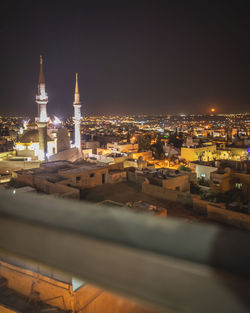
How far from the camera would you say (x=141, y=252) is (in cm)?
63

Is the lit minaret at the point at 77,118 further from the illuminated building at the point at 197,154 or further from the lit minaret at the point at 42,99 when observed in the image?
the illuminated building at the point at 197,154

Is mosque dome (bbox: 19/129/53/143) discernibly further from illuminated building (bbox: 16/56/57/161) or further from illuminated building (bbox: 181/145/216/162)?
illuminated building (bbox: 181/145/216/162)

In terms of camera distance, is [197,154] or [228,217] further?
[197,154]

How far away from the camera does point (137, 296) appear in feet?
2.00

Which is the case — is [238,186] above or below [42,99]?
below

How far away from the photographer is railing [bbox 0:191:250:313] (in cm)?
57

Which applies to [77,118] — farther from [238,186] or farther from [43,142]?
[238,186]

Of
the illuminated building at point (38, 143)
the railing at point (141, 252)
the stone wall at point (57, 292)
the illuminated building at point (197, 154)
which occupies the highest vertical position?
the railing at point (141, 252)

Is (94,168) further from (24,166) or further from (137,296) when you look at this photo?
(137,296)

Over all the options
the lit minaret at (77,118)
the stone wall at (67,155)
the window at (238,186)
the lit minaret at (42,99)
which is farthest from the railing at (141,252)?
the lit minaret at (42,99)

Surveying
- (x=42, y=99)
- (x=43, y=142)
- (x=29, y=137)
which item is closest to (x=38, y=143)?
(x=29, y=137)

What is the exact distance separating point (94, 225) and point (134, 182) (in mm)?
11677

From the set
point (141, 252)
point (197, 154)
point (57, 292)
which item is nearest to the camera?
point (141, 252)

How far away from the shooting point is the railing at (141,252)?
57 cm
